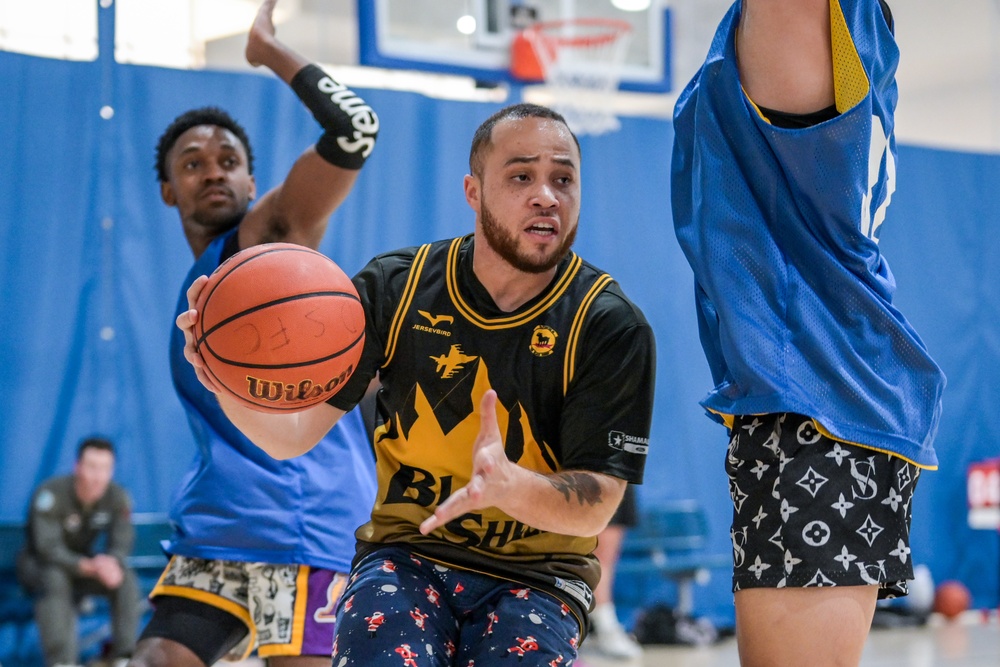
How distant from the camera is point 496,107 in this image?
28.2ft

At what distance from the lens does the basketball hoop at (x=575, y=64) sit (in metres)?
8.33

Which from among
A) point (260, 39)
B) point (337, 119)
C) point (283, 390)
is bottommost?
point (283, 390)

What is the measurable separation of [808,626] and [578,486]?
618 mm

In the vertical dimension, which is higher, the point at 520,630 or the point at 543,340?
the point at 543,340

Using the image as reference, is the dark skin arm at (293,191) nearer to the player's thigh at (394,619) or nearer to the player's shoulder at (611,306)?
the player's shoulder at (611,306)

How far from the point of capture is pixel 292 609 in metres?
3.51

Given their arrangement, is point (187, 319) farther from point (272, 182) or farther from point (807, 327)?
point (272, 182)

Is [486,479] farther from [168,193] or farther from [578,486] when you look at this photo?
[168,193]

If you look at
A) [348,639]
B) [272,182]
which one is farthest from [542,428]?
[272,182]

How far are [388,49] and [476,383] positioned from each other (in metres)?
5.64

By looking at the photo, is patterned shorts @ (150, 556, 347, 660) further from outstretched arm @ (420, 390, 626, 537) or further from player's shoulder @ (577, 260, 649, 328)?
player's shoulder @ (577, 260, 649, 328)

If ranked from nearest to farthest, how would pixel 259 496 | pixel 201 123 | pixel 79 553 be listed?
pixel 259 496
pixel 201 123
pixel 79 553

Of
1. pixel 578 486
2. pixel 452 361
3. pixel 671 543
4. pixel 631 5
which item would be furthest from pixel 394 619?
pixel 631 5

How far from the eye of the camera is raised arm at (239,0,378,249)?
365cm
